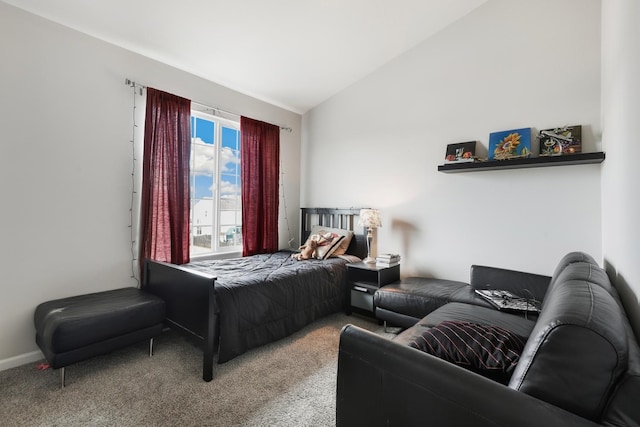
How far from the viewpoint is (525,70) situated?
8.41 ft

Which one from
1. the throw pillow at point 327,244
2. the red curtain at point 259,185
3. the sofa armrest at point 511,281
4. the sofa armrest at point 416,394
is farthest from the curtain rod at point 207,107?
the sofa armrest at point 511,281

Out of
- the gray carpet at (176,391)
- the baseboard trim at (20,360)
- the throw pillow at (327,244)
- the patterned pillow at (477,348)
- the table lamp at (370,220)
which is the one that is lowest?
the gray carpet at (176,391)

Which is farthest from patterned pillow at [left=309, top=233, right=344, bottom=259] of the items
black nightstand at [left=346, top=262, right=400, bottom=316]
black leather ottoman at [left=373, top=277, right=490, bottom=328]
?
black leather ottoman at [left=373, top=277, right=490, bottom=328]

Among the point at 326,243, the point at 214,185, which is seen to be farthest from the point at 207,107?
the point at 326,243

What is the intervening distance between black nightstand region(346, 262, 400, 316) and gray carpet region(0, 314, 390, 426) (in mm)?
752

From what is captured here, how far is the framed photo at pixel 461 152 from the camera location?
2746 millimetres

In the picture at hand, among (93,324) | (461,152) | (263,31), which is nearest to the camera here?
(93,324)

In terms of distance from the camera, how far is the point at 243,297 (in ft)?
7.15

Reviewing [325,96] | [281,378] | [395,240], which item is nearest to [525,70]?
[395,240]

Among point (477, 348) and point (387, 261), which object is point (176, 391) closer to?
point (477, 348)

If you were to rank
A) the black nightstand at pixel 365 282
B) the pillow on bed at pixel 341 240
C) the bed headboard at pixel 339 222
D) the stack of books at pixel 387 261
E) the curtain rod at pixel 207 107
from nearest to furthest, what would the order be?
the curtain rod at pixel 207 107 → the black nightstand at pixel 365 282 → the stack of books at pixel 387 261 → the pillow on bed at pixel 341 240 → the bed headboard at pixel 339 222

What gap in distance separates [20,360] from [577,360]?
327 cm

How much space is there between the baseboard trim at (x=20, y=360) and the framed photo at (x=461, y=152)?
3.90 m

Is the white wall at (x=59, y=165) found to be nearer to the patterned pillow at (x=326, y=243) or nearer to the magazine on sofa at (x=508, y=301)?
the patterned pillow at (x=326, y=243)
